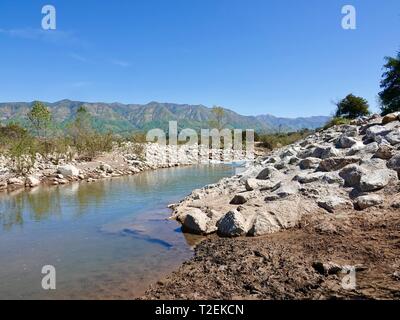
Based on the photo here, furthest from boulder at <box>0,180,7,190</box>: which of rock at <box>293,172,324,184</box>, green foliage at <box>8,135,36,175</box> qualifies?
rock at <box>293,172,324,184</box>

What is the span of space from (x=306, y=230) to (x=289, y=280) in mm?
2356

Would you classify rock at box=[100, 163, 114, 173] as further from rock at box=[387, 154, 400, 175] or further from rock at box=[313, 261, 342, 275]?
rock at box=[313, 261, 342, 275]

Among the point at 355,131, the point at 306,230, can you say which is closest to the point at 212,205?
the point at 306,230

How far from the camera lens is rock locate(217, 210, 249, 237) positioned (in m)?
8.34

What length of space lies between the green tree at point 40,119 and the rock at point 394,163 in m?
31.6

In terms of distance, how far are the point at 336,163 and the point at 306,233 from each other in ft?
12.5

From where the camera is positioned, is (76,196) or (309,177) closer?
(309,177)

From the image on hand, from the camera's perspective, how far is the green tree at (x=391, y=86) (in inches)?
1089

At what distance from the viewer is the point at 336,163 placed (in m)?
10.8

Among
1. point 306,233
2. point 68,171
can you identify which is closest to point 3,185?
point 68,171

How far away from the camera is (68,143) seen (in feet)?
103

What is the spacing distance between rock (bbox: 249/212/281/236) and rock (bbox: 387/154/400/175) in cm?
340

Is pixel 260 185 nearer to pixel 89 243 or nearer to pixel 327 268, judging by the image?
pixel 89 243
